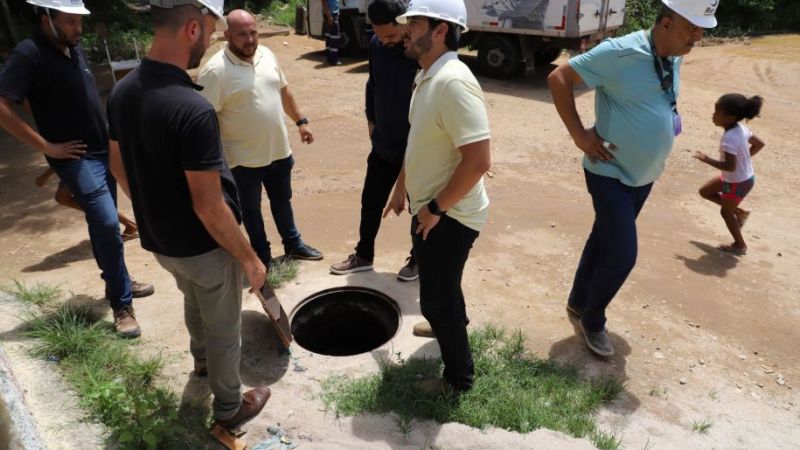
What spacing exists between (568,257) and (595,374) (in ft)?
4.95

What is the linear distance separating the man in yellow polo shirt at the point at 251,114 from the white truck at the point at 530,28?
622cm

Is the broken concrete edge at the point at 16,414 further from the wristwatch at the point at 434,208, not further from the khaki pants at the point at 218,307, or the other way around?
the wristwatch at the point at 434,208

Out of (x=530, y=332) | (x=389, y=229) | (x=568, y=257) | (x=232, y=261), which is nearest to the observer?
(x=232, y=261)

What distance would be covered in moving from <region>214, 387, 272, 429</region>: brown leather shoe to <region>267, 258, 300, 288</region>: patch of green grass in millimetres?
1128

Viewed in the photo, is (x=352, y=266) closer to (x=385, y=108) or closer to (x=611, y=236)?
(x=385, y=108)

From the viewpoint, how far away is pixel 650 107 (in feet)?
9.68

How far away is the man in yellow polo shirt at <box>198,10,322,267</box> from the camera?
11.3 feet

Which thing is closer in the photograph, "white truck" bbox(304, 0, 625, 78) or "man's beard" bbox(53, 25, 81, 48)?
"man's beard" bbox(53, 25, 81, 48)

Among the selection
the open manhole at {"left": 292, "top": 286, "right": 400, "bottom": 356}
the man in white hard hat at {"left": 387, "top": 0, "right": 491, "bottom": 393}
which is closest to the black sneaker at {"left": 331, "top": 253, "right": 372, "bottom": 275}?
the open manhole at {"left": 292, "top": 286, "right": 400, "bottom": 356}

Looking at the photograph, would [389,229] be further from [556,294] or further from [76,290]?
[76,290]

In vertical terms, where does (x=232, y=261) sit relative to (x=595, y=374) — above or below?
above

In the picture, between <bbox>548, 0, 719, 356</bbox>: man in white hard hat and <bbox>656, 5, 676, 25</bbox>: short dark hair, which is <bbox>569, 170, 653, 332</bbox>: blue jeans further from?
<bbox>656, 5, 676, 25</bbox>: short dark hair

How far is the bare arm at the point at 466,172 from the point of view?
7.78 ft

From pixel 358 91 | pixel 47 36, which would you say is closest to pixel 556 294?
pixel 47 36
